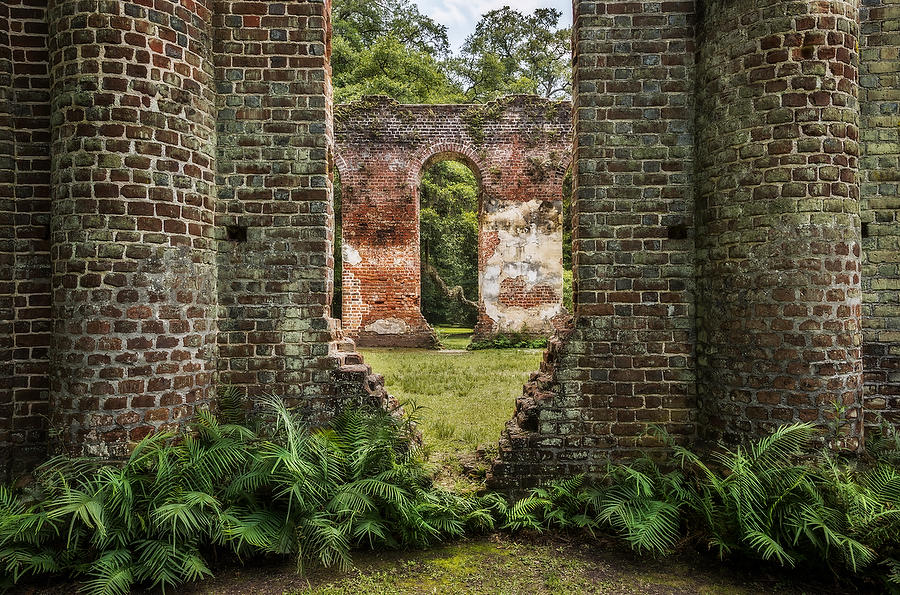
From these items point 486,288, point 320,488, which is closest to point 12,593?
point 320,488

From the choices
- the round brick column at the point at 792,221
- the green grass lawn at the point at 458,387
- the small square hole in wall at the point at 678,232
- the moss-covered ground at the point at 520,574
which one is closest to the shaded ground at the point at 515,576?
the moss-covered ground at the point at 520,574

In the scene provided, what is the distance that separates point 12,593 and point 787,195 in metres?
5.25

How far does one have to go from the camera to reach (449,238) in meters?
22.2

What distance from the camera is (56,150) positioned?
3.33 m

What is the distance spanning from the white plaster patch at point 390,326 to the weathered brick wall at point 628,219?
32.8 ft

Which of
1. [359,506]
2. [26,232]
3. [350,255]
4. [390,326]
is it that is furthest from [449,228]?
[359,506]

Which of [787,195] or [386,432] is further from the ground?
[787,195]

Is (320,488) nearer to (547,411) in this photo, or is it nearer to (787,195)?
(547,411)

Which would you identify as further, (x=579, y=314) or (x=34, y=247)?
(x=579, y=314)

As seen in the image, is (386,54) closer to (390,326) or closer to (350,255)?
(350,255)

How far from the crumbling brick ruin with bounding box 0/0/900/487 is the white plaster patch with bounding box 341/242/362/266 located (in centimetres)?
957

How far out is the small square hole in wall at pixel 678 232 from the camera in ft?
12.4

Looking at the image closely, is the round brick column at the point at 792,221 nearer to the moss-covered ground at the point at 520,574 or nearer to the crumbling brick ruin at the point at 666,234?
the crumbling brick ruin at the point at 666,234

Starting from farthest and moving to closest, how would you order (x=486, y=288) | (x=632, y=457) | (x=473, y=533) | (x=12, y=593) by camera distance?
1. (x=486, y=288)
2. (x=632, y=457)
3. (x=473, y=533)
4. (x=12, y=593)
